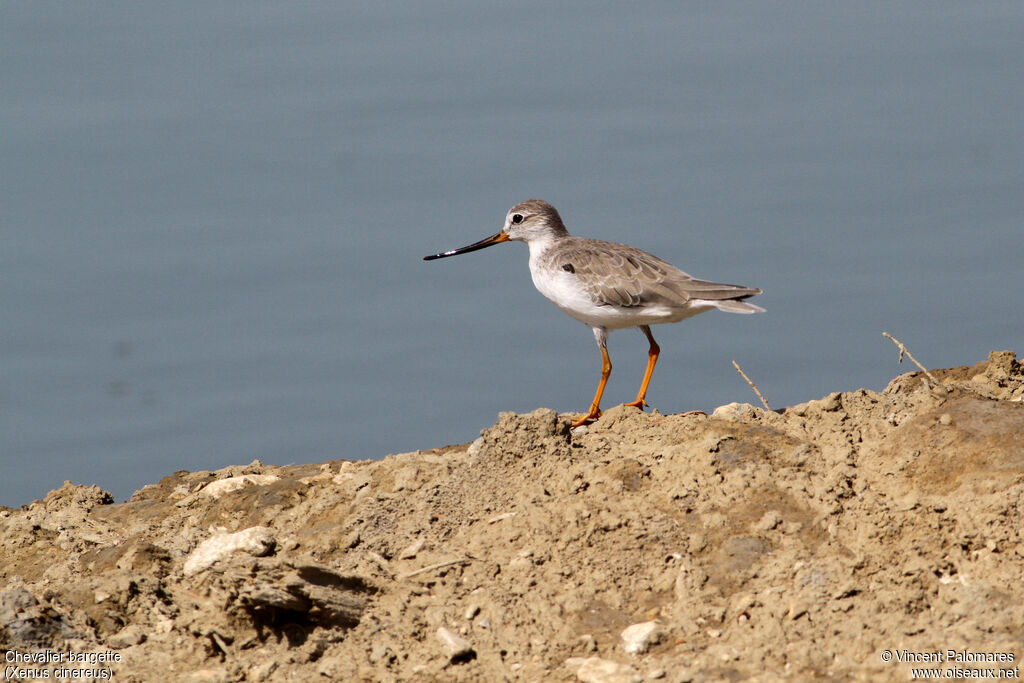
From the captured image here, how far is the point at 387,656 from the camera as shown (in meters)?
5.34

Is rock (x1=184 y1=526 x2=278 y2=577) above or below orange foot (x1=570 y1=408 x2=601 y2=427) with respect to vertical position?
above

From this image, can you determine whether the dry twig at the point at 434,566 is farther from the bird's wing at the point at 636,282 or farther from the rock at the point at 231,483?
the bird's wing at the point at 636,282

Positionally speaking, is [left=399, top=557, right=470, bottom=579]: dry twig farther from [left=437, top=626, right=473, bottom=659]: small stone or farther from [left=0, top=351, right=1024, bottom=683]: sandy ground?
[left=437, top=626, right=473, bottom=659]: small stone

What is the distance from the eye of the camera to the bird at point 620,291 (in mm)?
8852

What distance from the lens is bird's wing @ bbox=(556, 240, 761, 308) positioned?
8.85 metres

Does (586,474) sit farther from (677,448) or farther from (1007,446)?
(1007,446)

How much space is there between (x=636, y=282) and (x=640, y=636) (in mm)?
4303

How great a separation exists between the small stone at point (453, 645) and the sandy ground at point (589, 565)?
0.02m

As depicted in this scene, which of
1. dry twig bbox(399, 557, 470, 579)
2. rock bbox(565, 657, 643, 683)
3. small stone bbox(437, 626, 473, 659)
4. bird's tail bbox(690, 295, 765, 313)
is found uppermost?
bird's tail bbox(690, 295, 765, 313)

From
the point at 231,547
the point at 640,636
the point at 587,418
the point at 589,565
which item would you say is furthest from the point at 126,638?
the point at 587,418

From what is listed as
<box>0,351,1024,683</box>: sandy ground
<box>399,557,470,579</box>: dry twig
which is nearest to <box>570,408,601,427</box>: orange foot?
<box>0,351,1024,683</box>: sandy ground

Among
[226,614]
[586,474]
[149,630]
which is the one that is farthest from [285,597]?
[586,474]

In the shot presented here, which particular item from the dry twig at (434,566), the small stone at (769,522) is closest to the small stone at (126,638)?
the dry twig at (434,566)

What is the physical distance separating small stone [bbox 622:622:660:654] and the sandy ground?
0.02 meters
